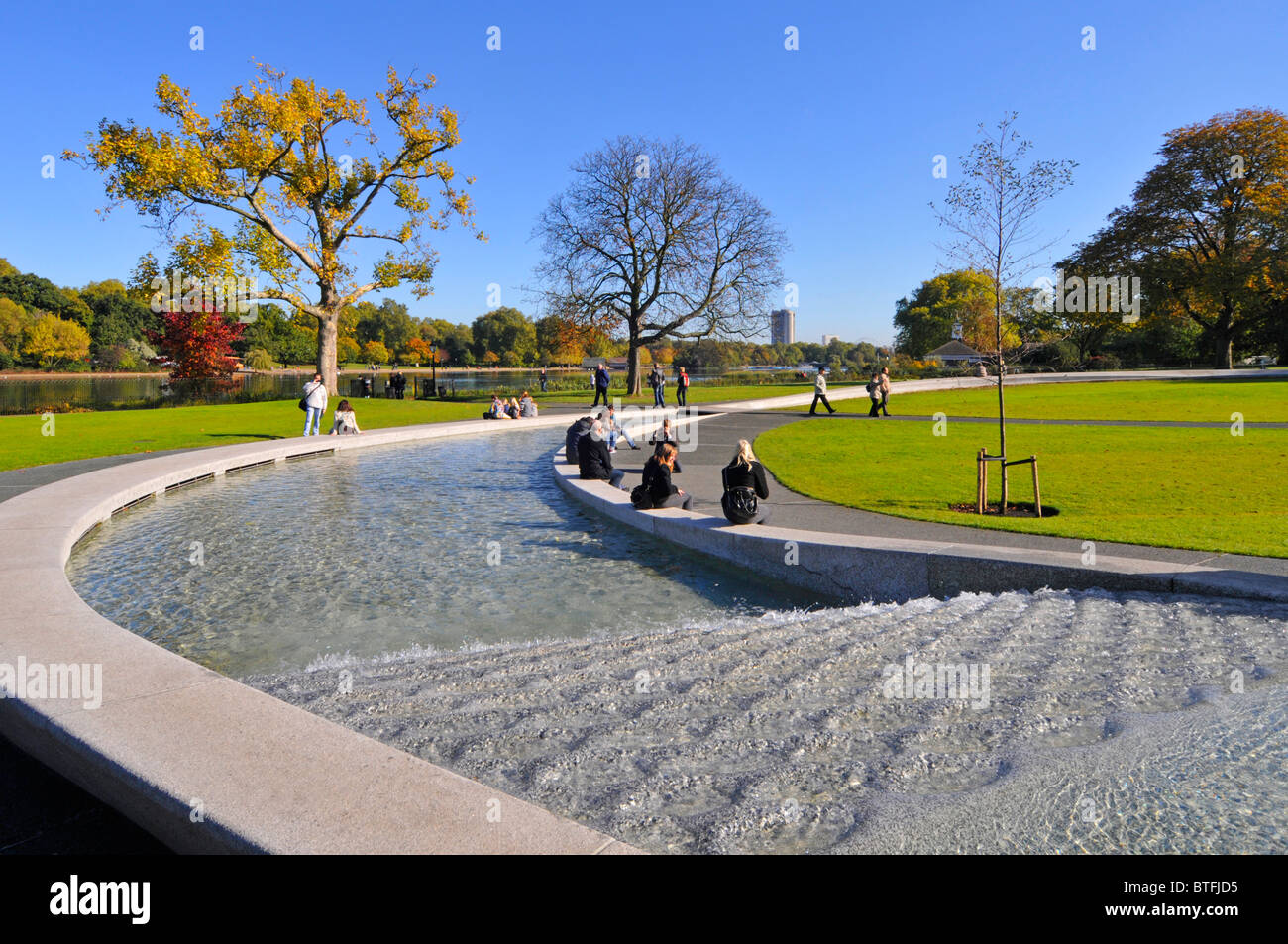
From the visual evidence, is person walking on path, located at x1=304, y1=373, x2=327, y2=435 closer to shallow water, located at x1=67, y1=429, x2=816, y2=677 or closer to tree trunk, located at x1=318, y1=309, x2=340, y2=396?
shallow water, located at x1=67, y1=429, x2=816, y2=677

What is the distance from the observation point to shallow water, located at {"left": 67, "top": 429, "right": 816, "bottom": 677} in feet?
21.7

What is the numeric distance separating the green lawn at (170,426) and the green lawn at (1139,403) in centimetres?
1940

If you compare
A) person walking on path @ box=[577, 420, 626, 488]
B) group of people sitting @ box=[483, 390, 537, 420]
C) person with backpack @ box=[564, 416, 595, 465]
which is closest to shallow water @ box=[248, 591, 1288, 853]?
person walking on path @ box=[577, 420, 626, 488]

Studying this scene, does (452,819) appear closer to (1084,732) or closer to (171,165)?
(1084,732)

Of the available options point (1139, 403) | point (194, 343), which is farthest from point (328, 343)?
point (1139, 403)

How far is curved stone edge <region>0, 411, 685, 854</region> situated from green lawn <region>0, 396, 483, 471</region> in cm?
1409

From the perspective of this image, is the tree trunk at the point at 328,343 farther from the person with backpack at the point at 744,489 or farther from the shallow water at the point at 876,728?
the shallow water at the point at 876,728

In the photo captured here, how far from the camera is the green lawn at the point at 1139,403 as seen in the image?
83.3 feet

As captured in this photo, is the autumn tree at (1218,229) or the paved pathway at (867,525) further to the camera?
the autumn tree at (1218,229)

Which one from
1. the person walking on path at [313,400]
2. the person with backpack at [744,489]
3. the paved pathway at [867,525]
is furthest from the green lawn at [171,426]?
the person with backpack at [744,489]

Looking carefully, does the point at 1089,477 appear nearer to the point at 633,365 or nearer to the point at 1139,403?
the point at 1139,403

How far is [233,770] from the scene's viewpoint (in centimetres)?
333

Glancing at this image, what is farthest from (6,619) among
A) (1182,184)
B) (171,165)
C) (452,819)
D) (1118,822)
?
(1182,184)

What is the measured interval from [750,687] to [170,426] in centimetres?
2504
